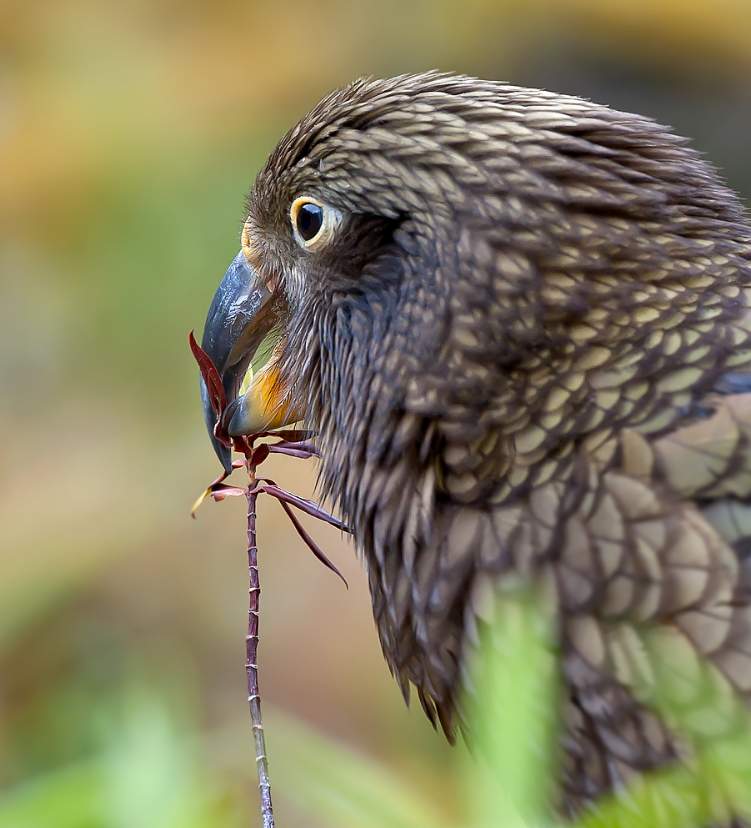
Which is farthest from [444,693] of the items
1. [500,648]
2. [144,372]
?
[144,372]

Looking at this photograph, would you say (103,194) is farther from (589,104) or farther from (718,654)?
(718,654)

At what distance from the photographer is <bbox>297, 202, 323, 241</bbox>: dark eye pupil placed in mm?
1653

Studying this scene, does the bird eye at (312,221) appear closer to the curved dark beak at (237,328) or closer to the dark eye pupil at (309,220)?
the dark eye pupil at (309,220)

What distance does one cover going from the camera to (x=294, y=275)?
5.69ft

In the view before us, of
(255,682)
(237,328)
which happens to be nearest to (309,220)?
(237,328)

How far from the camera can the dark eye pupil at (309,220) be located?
1.65 m

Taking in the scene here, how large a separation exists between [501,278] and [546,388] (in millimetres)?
143

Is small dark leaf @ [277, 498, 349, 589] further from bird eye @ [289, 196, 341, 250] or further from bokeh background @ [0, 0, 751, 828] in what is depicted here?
bokeh background @ [0, 0, 751, 828]

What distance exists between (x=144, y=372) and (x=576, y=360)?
355cm

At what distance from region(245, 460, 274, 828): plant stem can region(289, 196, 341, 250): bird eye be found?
37 cm

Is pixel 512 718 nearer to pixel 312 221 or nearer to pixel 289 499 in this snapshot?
pixel 289 499

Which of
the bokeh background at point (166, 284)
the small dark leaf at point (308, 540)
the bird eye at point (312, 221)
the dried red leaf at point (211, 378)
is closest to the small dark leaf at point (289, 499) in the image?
the small dark leaf at point (308, 540)

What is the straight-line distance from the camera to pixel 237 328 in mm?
1817

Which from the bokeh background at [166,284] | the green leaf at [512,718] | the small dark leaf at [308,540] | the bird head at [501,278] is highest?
the bokeh background at [166,284]
